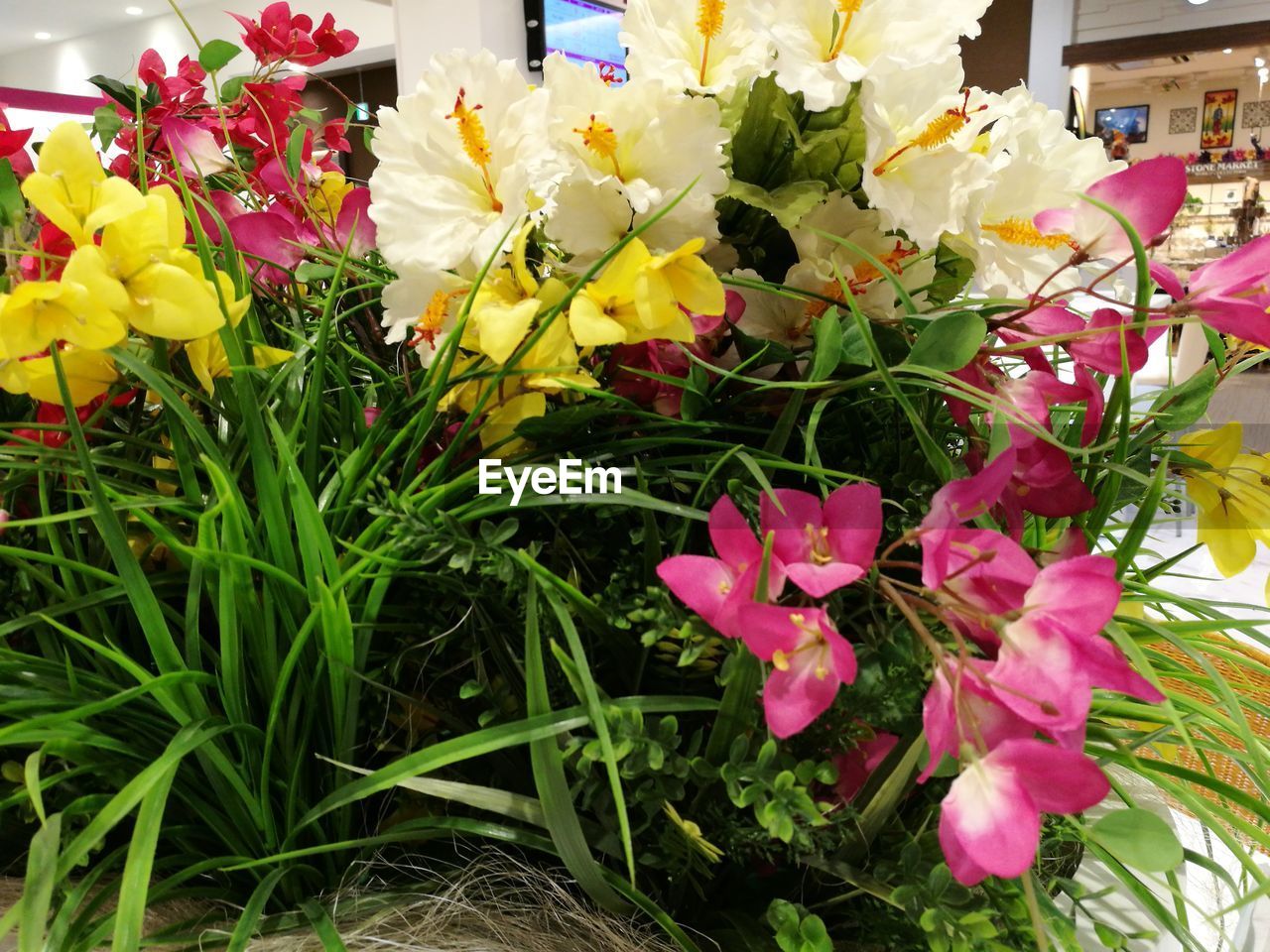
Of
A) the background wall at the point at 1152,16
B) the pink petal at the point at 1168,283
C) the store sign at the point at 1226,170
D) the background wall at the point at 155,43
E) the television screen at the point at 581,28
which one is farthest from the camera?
the background wall at the point at 155,43

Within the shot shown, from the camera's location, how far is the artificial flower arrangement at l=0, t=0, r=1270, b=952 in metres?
0.29

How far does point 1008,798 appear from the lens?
0.75 feet

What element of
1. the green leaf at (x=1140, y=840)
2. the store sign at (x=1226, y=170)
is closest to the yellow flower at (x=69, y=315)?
the green leaf at (x=1140, y=840)

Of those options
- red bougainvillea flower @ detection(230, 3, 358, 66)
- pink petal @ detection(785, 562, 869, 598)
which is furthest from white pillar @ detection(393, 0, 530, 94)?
pink petal @ detection(785, 562, 869, 598)

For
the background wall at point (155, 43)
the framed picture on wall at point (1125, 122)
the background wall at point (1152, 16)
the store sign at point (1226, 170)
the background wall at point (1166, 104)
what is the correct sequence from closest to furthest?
the background wall at point (1152, 16), the store sign at point (1226, 170), the background wall at point (1166, 104), the framed picture on wall at point (1125, 122), the background wall at point (155, 43)

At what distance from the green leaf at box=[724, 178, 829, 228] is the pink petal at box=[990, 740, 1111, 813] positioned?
184mm

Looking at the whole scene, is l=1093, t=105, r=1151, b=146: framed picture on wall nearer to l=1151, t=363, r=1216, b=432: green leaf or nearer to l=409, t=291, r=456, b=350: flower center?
l=1151, t=363, r=1216, b=432: green leaf

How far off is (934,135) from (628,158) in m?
0.11

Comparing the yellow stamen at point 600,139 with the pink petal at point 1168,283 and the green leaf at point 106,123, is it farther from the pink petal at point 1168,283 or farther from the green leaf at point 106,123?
the green leaf at point 106,123

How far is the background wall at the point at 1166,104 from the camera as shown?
17.3 feet

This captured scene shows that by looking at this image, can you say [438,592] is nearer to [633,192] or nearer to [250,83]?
[633,192]

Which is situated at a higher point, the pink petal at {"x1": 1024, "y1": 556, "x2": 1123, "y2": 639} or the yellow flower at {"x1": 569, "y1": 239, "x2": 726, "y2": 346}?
the yellow flower at {"x1": 569, "y1": 239, "x2": 726, "y2": 346}

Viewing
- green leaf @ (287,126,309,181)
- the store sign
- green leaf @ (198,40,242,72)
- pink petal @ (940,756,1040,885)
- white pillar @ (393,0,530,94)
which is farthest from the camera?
the store sign

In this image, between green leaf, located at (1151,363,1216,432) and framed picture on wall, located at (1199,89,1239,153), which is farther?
framed picture on wall, located at (1199,89,1239,153)
